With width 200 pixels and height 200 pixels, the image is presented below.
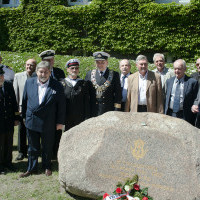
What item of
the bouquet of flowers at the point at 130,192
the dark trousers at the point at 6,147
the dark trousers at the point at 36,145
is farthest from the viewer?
the dark trousers at the point at 6,147

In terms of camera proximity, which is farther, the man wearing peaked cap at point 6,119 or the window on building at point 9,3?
the window on building at point 9,3

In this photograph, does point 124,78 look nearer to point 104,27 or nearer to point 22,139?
point 22,139

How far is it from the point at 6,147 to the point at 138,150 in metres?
2.32

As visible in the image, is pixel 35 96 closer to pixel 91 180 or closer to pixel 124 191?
pixel 91 180

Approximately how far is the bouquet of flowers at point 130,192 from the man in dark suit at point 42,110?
1.42 meters

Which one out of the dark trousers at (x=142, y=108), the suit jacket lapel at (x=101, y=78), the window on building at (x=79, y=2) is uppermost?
the window on building at (x=79, y=2)

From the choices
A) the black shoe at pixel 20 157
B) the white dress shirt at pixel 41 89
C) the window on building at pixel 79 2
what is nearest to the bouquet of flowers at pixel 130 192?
the white dress shirt at pixel 41 89

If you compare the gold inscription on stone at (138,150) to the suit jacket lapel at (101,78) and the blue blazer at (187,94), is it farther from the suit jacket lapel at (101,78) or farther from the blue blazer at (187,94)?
the suit jacket lapel at (101,78)

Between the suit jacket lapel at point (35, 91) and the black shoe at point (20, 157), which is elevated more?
the suit jacket lapel at point (35, 91)

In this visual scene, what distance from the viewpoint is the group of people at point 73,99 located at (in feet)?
13.6

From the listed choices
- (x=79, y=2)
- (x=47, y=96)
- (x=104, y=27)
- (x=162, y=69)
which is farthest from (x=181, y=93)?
(x=79, y=2)

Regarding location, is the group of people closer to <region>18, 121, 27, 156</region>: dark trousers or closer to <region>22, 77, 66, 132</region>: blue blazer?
<region>22, 77, 66, 132</region>: blue blazer

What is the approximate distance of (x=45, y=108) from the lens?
162 inches

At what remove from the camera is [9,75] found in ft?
17.9
